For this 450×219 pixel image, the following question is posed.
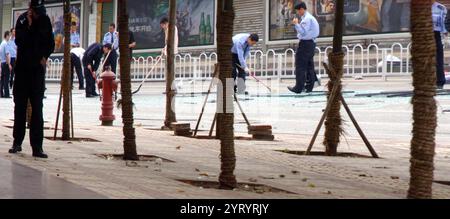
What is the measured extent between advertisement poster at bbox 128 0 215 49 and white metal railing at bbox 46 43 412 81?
3.24 meters

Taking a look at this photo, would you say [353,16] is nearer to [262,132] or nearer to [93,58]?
[93,58]

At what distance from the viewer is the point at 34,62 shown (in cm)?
727

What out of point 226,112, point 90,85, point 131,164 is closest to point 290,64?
point 90,85

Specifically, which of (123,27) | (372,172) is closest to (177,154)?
(123,27)

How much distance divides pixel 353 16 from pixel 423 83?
19.1 metres

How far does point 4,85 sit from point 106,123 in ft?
33.4

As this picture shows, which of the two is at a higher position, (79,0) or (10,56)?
(79,0)

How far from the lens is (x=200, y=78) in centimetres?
2309

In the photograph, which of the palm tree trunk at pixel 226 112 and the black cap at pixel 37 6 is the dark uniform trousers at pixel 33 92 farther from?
the palm tree trunk at pixel 226 112

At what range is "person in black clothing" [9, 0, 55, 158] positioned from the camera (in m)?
7.28

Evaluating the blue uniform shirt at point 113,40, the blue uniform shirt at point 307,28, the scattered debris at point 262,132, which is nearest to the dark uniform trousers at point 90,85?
the blue uniform shirt at point 113,40

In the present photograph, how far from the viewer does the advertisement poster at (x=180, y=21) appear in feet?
92.0

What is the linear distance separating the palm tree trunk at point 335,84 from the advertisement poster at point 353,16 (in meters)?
13.7
